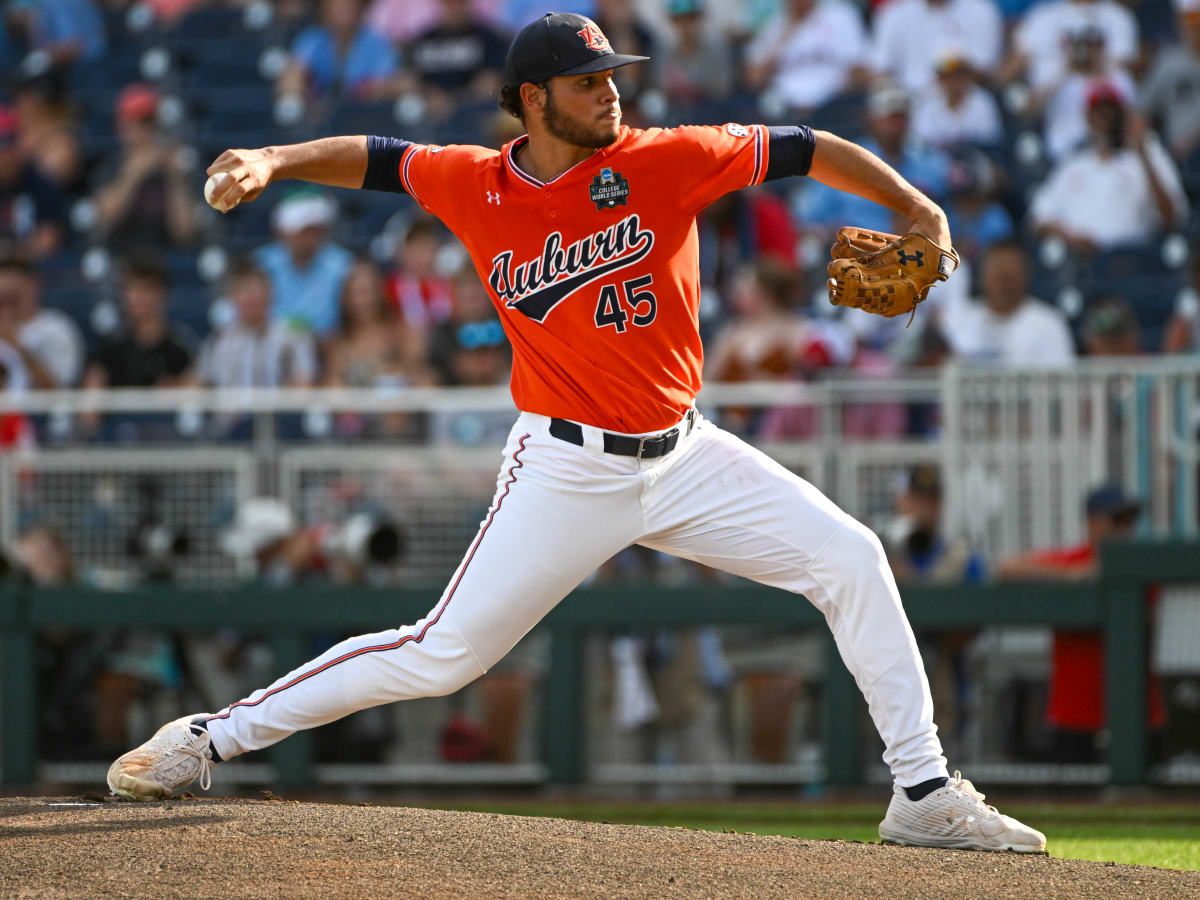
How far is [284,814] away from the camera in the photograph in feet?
14.0

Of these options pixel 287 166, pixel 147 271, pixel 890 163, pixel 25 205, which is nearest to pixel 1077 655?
pixel 890 163

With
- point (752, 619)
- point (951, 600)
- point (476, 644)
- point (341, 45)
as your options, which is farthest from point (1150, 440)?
point (341, 45)

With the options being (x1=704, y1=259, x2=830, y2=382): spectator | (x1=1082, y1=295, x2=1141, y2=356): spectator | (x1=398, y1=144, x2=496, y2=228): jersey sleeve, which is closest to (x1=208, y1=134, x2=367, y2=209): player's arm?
(x1=398, y1=144, x2=496, y2=228): jersey sleeve

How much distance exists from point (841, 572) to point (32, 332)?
7.18 meters

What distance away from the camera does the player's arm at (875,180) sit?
4223mm

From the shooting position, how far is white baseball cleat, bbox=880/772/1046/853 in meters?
4.16

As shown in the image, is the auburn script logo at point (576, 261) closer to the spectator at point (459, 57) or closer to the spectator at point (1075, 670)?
the spectator at point (1075, 670)

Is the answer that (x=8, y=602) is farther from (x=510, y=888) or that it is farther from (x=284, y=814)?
(x=510, y=888)

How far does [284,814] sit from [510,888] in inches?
37.1

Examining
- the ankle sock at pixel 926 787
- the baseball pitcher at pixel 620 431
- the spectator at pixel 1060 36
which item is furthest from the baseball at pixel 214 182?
the spectator at pixel 1060 36

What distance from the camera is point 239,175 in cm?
394

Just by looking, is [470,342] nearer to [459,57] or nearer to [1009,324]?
[1009,324]

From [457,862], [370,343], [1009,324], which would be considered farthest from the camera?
[370,343]

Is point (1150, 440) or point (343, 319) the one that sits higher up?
point (343, 319)
